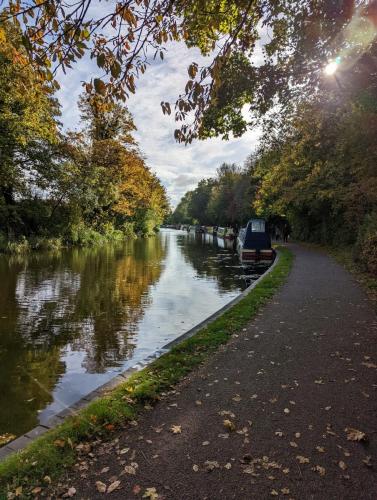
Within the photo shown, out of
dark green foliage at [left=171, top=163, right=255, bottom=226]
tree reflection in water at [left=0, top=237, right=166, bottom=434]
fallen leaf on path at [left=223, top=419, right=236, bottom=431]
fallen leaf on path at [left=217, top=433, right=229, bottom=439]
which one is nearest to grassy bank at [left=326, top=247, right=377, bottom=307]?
tree reflection in water at [left=0, top=237, right=166, bottom=434]

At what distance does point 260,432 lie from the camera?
13.8 ft

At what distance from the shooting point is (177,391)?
5.39m

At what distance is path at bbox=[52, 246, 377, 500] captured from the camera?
3.40 m

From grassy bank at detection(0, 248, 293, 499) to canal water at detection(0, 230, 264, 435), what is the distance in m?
0.99

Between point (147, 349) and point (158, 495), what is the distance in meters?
4.84

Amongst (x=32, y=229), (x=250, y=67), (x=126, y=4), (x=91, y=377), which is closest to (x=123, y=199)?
(x=32, y=229)

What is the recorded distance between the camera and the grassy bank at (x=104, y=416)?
11.7 ft

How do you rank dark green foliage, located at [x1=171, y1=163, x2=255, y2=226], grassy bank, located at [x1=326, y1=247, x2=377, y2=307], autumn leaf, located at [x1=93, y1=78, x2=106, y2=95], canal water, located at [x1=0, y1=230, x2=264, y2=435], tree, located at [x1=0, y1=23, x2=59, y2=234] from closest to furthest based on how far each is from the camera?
1. autumn leaf, located at [x1=93, y1=78, x2=106, y2=95]
2. canal water, located at [x1=0, y1=230, x2=264, y2=435]
3. grassy bank, located at [x1=326, y1=247, x2=377, y2=307]
4. tree, located at [x1=0, y1=23, x2=59, y2=234]
5. dark green foliage, located at [x1=171, y1=163, x2=255, y2=226]

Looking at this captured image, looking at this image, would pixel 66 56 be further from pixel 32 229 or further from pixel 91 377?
pixel 32 229

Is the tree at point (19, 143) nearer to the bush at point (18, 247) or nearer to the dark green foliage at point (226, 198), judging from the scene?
the bush at point (18, 247)


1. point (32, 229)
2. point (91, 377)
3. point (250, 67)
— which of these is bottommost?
point (91, 377)

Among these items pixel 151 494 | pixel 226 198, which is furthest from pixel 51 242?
pixel 226 198

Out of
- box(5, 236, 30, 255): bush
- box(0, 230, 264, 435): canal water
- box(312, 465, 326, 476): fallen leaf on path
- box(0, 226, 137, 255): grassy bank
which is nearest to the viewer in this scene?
box(312, 465, 326, 476): fallen leaf on path

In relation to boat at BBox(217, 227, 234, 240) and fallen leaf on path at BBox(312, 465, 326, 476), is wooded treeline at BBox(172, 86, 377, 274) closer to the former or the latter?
boat at BBox(217, 227, 234, 240)
